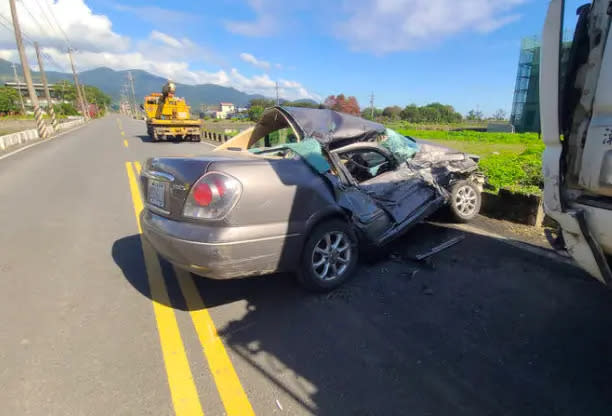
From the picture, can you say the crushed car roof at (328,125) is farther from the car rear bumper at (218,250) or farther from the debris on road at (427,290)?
the debris on road at (427,290)

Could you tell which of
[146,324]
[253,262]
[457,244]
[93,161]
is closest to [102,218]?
[146,324]

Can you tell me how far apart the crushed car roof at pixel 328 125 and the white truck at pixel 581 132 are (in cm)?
208

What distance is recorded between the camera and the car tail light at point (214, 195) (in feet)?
8.25

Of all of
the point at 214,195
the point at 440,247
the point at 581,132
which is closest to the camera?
the point at 581,132

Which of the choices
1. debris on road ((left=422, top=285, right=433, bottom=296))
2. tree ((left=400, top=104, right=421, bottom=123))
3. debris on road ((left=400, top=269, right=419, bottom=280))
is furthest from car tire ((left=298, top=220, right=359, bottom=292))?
tree ((left=400, top=104, right=421, bottom=123))

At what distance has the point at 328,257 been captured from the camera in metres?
3.17

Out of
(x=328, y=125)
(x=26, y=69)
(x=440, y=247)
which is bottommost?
(x=440, y=247)

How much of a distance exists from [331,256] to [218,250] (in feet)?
3.75

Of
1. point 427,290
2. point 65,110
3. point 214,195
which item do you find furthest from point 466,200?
point 65,110

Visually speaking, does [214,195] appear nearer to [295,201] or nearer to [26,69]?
[295,201]

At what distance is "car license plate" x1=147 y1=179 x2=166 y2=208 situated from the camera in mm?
2844

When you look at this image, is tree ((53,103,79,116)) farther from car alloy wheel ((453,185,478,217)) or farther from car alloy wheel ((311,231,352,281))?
car alloy wheel ((311,231,352,281))

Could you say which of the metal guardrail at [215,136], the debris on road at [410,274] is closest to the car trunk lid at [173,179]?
the debris on road at [410,274]

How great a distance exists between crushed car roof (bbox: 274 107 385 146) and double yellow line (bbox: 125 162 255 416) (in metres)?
2.09
